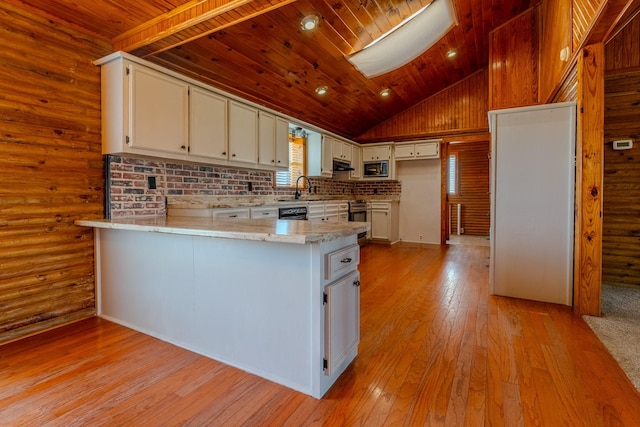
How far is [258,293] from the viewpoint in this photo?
1726mm

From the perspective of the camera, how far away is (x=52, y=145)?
2.36 metres

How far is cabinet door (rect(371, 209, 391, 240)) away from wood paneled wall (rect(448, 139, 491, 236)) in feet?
10.3

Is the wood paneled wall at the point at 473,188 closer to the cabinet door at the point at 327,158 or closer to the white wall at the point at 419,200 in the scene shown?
the white wall at the point at 419,200

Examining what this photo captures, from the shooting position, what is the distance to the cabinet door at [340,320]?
160 centimetres

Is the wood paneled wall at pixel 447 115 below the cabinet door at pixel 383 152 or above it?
above

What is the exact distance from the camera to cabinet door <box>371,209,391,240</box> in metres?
6.35

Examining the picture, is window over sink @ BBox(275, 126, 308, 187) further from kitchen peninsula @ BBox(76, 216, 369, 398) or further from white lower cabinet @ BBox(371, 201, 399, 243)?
kitchen peninsula @ BBox(76, 216, 369, 398)

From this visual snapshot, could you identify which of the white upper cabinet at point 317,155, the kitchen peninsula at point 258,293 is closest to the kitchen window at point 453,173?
the white upper cabinet at point 317,155

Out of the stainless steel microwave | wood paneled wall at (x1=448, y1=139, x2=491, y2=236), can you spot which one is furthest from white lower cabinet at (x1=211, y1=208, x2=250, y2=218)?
wood paneled wall at (x1=448, y1=139, x2=491, y2=236)

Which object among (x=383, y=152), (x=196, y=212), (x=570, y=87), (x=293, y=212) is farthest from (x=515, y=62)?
(x=196, y=212)

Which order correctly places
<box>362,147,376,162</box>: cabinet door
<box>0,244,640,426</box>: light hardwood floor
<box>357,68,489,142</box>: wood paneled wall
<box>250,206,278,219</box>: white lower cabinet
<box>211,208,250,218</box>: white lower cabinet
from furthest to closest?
<box>362,147,376,162</box>: cabinet door → <box>357,68,489,142</box>: wood paneled wall → <box>250,206,278,219</box>: white lower cabinet → <box>211,208,250,218</box>: white lower cabinet → <box>0,244,640,426</box>: light hardwood floor

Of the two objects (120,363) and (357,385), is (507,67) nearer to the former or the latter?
(357,385)

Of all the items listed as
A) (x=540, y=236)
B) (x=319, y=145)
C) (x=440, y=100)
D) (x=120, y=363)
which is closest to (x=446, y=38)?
(x=440, y=100)

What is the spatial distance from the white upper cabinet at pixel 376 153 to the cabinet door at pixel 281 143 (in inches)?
112
